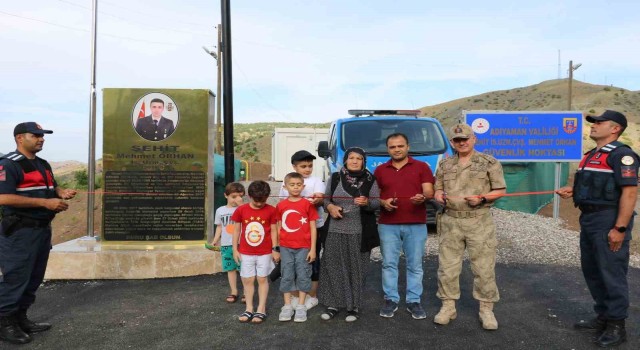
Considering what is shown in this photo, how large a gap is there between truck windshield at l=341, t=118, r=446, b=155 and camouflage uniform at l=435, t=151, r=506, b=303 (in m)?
4.15

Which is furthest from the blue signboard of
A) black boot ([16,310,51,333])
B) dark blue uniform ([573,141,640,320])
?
black boot ([16,310,51,333])

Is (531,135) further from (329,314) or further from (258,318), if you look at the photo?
(258,318)

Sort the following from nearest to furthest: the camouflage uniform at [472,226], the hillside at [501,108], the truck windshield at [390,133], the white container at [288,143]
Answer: the camouflage uniform at [472,226] < the truck windshield at [390,133] < the hillside at [501,108] < the white container at [288,143]

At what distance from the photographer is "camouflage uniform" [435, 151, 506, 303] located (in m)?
4.33

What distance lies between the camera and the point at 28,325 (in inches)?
173

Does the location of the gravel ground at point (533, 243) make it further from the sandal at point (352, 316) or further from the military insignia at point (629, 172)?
the military insignia at point (629, 172)

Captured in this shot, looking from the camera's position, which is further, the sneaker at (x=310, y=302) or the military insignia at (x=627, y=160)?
the sneaker at (x=310, y=302)

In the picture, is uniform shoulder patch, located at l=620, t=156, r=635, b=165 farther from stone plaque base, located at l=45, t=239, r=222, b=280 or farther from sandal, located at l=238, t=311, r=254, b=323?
stone plaque base, located at l=45, t=239, r=222, b=280

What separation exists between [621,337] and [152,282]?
5010 mm

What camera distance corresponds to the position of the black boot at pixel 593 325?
416 cm

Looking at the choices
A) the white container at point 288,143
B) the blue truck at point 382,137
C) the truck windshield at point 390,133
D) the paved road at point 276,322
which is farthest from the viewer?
the white container at point 288,143

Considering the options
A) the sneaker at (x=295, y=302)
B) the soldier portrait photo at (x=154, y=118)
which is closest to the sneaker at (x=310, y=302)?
the sneaker at (x=295, y=302)

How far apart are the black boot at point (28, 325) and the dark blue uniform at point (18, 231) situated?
4.3 inches

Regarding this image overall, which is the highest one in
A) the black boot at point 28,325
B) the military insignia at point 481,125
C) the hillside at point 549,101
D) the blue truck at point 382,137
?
the hillside at point 549,101
